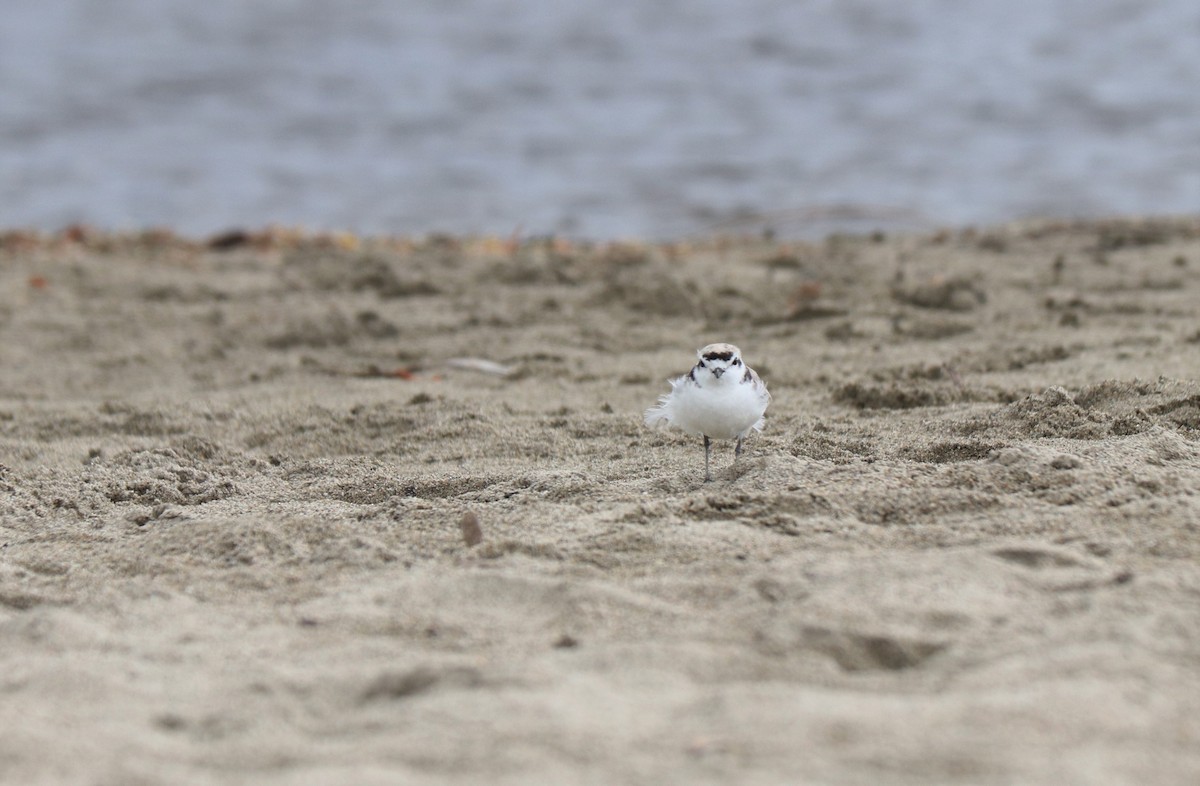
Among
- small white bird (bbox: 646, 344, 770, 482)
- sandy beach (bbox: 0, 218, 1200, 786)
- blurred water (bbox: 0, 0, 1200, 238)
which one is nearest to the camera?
sandy beach (bbox: 0, 218, 1200, 786)

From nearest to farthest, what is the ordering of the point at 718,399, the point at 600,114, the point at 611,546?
1. the point at 611,546
2. the point at 718,399
3. the point at 600,114

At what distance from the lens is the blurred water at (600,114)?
11070 millimetres

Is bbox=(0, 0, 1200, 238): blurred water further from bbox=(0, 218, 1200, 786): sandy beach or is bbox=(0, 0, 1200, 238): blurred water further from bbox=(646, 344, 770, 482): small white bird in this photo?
bbox=(646, 344, 770, 482): small white bird

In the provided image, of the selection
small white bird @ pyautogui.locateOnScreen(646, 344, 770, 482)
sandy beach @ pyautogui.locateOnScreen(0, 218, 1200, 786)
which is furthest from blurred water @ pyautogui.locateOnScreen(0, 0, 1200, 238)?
small white bird @ pyautogui.locateOnScreen(646, 344, 770, 482)

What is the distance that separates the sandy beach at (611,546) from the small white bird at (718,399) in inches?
5.3

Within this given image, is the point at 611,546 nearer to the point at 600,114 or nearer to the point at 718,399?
the point at 718,399

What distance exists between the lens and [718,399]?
3.80 meters

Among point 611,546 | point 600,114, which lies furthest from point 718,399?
point 600,114

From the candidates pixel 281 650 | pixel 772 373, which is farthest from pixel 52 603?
pixel 772 373

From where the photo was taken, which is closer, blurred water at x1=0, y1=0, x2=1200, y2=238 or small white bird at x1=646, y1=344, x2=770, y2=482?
small white bird at x1=646, y1=344, x2=770, y2=482

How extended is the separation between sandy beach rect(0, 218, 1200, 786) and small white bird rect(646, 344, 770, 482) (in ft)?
0.44

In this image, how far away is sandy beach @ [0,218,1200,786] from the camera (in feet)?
7.32

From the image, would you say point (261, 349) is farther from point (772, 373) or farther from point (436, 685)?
point (436, 685)

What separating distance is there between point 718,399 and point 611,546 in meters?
0.73
